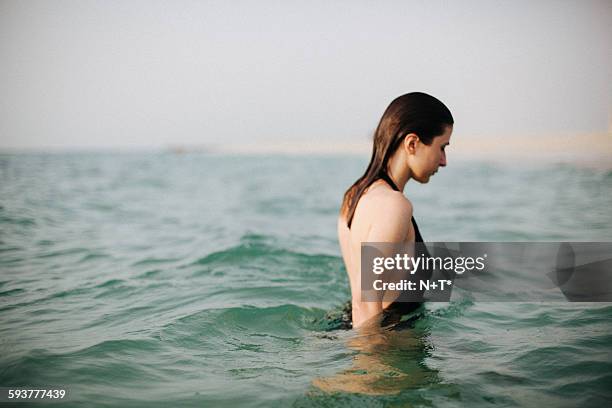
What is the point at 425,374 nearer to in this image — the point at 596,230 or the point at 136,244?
the point at 136,244

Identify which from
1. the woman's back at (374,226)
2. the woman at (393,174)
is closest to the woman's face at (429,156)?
the woman at (393,174)

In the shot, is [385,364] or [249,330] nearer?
[385,364]

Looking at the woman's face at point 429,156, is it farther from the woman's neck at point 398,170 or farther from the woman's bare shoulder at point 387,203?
the woman's bare shoulder at point 387,203

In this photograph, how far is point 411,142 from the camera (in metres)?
2.60

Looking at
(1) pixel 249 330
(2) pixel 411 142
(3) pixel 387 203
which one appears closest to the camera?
(3) pixel 387 203

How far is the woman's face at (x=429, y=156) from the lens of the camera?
262cm

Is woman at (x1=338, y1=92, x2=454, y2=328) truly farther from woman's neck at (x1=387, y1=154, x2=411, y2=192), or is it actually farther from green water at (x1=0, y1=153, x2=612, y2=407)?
green water at (x1=0, y1=153, x2=612, y2=407)

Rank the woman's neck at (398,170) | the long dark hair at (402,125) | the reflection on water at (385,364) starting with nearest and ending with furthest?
the reflection on water at (385,364)
the long dark hair at (402,125)
the woman's neck at (398,170)

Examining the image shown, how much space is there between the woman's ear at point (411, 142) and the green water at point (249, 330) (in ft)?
3.15

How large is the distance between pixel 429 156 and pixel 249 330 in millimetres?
1595

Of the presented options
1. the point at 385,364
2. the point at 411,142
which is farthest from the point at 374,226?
the point at 385,364

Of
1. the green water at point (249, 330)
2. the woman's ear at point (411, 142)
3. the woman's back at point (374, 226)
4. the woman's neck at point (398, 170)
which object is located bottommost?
the green water at point (249, 330)

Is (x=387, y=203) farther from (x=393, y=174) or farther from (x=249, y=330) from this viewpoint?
(x=249, y=330)

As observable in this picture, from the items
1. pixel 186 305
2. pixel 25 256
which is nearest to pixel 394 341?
pixel 186 305
